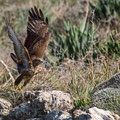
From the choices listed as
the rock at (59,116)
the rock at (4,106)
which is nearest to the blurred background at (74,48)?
the rock at (59,116)

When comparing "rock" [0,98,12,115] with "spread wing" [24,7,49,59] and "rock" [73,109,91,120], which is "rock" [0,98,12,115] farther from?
"spread wing" [24,7,49,59]

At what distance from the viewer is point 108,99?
236 inches

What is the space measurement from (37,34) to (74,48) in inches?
81.9

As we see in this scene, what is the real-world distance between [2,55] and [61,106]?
513 centimetres

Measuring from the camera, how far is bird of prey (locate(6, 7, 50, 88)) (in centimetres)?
693

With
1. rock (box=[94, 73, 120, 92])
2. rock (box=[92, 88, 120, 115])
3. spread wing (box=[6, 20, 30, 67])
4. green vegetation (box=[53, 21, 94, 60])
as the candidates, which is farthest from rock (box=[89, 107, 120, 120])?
green vegetation (box=[53, 21, 94, 60])

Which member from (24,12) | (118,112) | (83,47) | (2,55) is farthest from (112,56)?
(24,12)

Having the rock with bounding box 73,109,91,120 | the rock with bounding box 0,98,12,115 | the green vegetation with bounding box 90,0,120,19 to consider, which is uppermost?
the rock with bounding box 0,98,12,115

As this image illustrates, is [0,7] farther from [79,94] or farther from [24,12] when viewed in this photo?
[79,94]

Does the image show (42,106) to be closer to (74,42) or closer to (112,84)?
(112,84)

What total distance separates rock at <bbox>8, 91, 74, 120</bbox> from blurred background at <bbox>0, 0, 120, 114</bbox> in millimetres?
160

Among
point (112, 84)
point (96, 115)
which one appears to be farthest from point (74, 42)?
point (96, 115)

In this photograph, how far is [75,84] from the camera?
646cm

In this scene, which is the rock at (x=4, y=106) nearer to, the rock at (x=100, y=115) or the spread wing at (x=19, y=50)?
the spread wing at (x=19, y=50)
